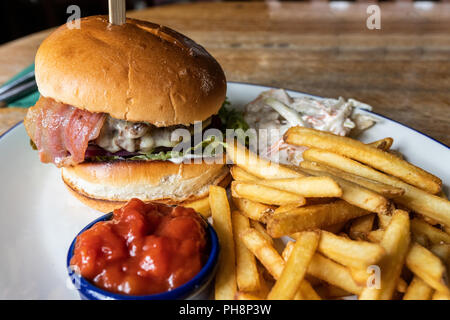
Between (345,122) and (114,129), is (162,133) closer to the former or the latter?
(114,129)

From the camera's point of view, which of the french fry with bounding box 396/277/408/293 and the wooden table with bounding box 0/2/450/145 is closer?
the french fry with bounding box 396/277/408/293

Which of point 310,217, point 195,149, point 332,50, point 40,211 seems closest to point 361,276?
point 310,217

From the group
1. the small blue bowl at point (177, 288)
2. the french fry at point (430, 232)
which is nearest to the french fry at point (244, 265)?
the small blue bowl at point (177, 288)

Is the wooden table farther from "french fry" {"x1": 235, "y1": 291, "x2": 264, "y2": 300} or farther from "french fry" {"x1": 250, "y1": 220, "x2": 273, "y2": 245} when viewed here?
"french fry" {"x1": 235, "y1": 291, "x2": 264, "y2": 300}

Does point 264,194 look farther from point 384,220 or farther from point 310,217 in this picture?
point 384,220

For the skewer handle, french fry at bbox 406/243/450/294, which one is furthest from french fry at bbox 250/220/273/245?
the skewer handle

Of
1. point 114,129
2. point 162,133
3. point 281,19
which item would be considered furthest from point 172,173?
point 281,19
